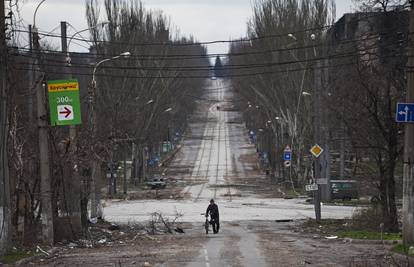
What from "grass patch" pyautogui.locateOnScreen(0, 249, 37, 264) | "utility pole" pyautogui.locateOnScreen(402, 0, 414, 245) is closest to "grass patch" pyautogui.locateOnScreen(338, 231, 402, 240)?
"utility pole" pyautogui.locateOnScreen(402, 0, 414, 245)

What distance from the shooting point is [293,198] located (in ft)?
212

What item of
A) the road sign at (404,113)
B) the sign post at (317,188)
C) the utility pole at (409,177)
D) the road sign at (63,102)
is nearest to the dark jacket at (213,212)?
the sign post at (317,188)

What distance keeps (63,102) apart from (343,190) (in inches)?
1619

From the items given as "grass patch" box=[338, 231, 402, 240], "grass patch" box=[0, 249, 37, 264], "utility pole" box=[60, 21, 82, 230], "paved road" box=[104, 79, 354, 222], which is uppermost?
"utility pole" box=[60, 21, 82, 230]

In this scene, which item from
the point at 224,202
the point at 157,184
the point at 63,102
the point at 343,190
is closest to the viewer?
the point at 63,102

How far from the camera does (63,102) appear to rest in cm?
2511

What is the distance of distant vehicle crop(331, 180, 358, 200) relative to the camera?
6291 cm

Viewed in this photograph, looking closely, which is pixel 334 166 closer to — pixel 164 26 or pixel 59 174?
pixel 164 26

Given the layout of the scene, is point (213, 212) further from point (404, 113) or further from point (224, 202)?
point (224, 202)

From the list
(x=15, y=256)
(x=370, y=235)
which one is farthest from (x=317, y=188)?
(x=15, y=256)

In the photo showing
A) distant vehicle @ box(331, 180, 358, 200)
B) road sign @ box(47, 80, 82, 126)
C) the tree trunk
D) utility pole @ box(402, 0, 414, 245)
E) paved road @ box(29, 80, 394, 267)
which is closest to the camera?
paved road @ box(29, 80, 394, 267)

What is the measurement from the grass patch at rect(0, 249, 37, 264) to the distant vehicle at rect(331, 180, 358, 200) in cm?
4286

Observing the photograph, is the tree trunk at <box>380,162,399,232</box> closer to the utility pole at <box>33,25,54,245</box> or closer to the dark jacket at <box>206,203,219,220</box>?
the dark jacket at <box>206,203,219,220</box>

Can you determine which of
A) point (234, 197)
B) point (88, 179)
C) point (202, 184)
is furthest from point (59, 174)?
point (202, 184)
